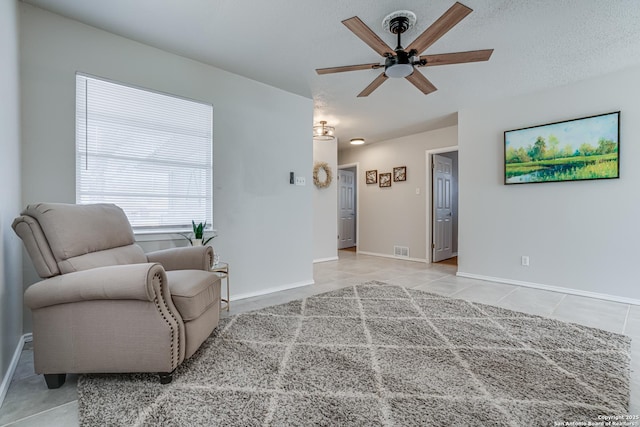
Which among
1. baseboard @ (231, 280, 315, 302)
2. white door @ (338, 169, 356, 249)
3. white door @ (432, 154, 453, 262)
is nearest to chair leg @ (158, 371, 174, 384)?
baseboard @ (231, 280, 315, 302)

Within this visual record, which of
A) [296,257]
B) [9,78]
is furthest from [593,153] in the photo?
[9,78]

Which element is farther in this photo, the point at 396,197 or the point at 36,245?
the point at 396,197

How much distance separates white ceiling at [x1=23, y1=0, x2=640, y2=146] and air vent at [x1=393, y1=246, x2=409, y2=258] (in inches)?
123

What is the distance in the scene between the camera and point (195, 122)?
3.11 meters

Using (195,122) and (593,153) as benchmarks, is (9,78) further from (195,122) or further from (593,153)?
(593,153)

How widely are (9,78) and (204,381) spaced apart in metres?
2.10

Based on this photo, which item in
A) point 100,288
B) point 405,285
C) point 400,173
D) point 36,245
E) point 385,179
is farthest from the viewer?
point 385,179

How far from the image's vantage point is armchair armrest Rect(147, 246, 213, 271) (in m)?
2.38

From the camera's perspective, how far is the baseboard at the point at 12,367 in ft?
5.09

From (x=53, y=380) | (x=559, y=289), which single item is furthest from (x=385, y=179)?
(x=53, y=380)

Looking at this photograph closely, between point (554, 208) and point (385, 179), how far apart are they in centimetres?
314

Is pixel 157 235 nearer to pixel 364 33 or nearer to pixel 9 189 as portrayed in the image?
pixel 9 189

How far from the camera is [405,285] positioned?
3.96 metres

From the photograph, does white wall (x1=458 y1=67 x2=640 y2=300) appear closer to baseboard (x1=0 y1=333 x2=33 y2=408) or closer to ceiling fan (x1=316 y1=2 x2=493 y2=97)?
ceiling fan (x1=316 y1=2 x2=493 y2=97)
